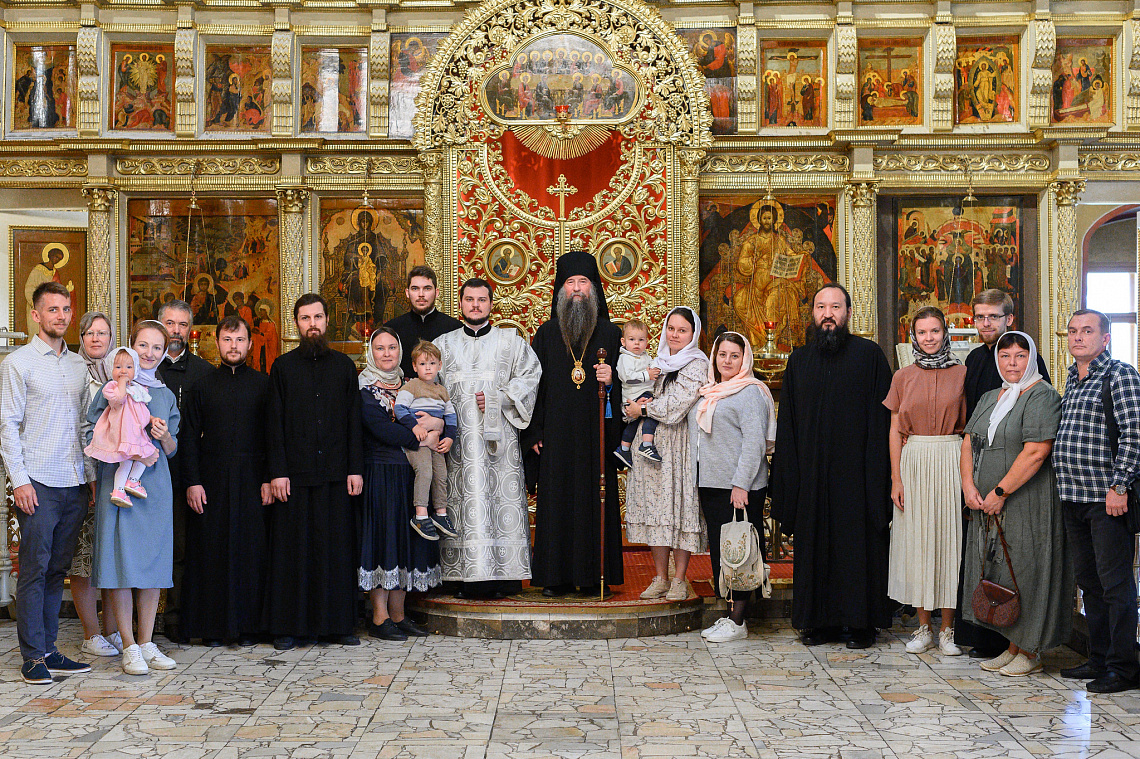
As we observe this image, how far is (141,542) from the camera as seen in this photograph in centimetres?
565

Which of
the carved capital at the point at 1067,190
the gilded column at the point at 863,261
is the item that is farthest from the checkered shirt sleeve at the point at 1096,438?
the carved capital at the point at 1067,190

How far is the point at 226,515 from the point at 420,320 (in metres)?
1.80

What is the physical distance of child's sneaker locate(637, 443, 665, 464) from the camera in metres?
6.41

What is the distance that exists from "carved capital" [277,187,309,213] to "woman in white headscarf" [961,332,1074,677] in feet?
20.3

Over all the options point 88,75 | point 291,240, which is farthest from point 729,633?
point 88,75

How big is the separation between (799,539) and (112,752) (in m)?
3.74

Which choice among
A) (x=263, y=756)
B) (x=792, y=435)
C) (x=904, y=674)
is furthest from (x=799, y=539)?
(x=263, y=756)

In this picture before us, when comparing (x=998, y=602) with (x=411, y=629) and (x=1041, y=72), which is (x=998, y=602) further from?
(x=1041, y=72)

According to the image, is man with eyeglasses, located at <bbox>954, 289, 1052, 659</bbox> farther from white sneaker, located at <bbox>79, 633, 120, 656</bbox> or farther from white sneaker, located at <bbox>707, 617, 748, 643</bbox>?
white sneaker, located at <bbox>79, 633, 120, 656</bbox>

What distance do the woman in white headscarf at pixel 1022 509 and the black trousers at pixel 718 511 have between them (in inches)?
47.3

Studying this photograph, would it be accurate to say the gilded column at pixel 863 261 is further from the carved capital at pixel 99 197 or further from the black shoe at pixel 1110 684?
the carved capital at pixel 99 197

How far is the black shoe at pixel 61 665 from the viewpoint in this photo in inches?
219

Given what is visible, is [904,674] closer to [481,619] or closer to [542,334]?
[481,619]

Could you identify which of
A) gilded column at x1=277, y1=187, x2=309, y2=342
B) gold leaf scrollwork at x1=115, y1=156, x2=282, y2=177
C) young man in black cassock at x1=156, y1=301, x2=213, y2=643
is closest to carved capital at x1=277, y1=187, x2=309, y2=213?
gilded column at x1=277, y1=187, x2=309, y2=342
